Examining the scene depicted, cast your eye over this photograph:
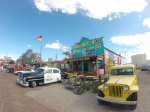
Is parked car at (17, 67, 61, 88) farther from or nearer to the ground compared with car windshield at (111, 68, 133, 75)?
nearer to the ground

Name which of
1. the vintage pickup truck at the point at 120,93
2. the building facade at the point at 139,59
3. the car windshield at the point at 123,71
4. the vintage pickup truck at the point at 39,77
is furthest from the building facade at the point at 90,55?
the building facade at the point at 139,59

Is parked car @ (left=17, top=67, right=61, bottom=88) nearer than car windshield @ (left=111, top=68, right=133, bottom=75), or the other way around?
car windshield @ (left=111, top=68, right=133, bottom=75)

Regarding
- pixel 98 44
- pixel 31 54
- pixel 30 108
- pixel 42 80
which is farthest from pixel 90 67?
pixel 31 54

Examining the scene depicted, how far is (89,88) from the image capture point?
11.0m

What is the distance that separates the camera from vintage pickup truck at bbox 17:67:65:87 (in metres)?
12.4

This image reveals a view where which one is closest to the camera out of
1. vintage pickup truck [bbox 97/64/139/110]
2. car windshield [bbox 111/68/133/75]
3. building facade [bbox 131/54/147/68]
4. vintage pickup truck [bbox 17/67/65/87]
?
vintage pickup truck [bbox 97/64/139/110]

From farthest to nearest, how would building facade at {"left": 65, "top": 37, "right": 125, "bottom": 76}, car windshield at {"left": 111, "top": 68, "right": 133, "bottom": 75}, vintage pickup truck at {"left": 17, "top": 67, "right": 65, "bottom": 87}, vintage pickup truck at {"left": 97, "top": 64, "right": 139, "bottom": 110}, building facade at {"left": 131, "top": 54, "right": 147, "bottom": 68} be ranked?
building facade at {"left": 131, "top": 54, "right": 147, "bottom": 68}
building facade at {"left": 65, "top": 37, "right": 125, "bottom": 76}
vintage pickup truck at {"left": 17, "top": 67, "right": 65, "bottom": 87}
car windshield at {"left": 111, "top": 68, "right": 133, "bottom": 75}
vintage pickup truck at {"left": 97, "top": 64, "right": 139, "bottom": 110}

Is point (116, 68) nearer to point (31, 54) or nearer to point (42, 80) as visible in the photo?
point (42, 80)

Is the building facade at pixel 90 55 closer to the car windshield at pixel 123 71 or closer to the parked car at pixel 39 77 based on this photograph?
the parked car at pixel 39 77

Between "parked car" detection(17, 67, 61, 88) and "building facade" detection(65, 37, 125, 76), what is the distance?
214 inches

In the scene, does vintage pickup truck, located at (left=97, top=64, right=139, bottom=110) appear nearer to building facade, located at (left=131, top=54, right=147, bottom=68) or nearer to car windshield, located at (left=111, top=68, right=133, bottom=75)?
car windshield, located at (left=111, top=68, right=133, bottom=75)

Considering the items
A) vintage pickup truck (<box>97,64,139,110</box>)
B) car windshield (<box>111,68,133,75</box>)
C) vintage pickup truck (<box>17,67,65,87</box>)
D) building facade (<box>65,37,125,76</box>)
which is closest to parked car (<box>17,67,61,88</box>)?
vintage pickup truck (<box>17,67,65,87</box>)

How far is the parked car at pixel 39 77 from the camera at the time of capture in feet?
40.7

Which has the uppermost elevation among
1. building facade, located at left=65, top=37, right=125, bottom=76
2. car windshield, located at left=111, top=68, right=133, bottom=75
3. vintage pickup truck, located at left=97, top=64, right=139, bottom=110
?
building facade, located at left=65, top=37, right=125, bottom=76
